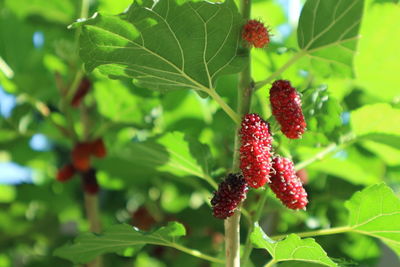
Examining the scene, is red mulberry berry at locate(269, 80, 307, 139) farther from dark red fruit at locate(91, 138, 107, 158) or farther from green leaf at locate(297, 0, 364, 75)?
dark red fruit at locate(91, 138, 107, 158)

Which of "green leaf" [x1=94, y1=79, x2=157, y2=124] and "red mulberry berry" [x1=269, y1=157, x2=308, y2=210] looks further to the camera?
"green leaf" [x1=94, y1=79, x2=157, y2=124]

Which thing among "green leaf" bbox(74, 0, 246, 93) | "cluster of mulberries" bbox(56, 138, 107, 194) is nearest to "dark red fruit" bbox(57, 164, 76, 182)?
"cluster of mulberries" bbox(56, 138, 107, 194)

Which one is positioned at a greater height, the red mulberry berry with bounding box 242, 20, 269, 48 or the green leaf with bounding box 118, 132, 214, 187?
the red mulberry berry with bounding box 242, 20, 269, 48

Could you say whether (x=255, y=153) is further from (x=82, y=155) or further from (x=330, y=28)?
(x=82, y=155)

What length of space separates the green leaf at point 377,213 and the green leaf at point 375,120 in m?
Answer: 0.20

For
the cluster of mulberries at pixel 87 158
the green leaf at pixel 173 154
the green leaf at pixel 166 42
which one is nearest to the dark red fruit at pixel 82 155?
the cluster of mulberries at pixel 87 158

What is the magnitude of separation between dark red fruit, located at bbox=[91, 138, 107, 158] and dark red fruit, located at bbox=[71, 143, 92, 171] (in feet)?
0.04

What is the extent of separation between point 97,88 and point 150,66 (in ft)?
2.24

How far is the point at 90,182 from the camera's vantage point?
5.15 feet

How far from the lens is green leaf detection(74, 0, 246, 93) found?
0.90 m

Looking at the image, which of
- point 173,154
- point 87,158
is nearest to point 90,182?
point 87,158

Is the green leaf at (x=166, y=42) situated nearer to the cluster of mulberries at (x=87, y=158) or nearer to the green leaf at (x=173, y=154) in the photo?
the green leaf at (x=173, y=154)

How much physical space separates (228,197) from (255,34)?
0.87ft

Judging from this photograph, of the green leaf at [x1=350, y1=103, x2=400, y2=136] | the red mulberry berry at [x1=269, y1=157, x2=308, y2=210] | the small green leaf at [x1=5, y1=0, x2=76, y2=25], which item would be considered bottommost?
the red mulberry berry at [x1=269, y1=157, x2=308, y2=210]
